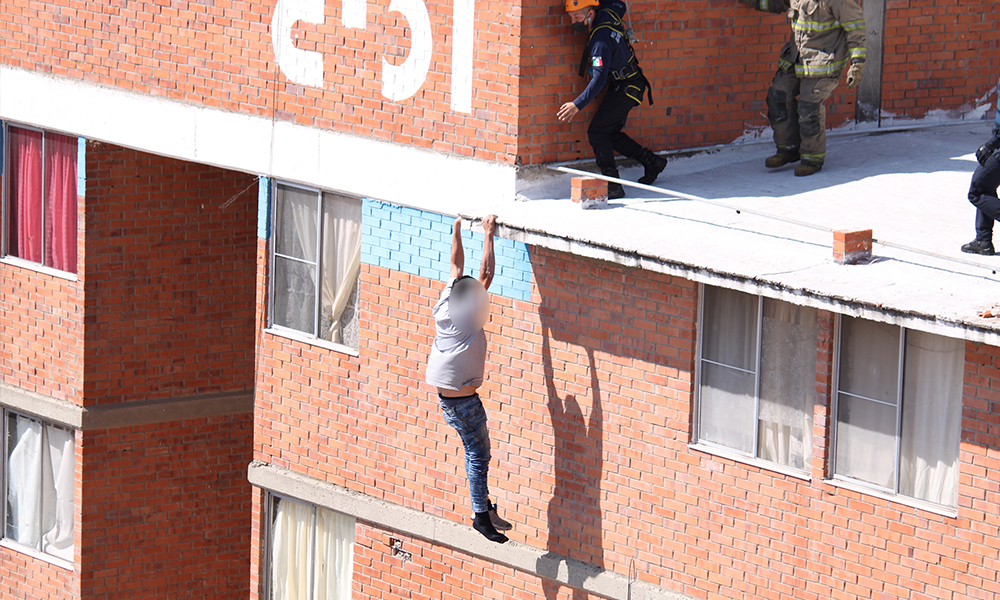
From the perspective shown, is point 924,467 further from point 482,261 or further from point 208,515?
point 208,515

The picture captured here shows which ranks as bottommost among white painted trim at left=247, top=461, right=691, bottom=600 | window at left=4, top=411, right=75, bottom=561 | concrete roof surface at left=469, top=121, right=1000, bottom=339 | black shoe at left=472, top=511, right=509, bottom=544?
window at left=4, top=411, right=75, bottom=561

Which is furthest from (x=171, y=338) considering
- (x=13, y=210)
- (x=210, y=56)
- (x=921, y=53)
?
(x=921, y=53)

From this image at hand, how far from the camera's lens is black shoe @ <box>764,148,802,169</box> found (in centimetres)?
1327

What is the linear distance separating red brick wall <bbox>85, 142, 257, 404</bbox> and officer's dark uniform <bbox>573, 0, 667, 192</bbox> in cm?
608

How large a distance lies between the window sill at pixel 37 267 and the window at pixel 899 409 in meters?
9.22

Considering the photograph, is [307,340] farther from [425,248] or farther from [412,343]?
[425,248]

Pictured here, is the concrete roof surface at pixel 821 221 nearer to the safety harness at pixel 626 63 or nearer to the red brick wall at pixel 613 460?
the red brick wall at pixel 613 460

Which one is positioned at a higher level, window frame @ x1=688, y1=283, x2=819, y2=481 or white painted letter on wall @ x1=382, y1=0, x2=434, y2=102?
white painted letter on wall @ x1=382, y1=0, x2=434, y2=102

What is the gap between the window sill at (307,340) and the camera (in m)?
13.8

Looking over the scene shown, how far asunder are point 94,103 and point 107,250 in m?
1.65

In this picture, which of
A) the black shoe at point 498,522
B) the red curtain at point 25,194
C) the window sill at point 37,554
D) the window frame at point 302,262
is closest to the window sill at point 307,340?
the window frame at point 302,262

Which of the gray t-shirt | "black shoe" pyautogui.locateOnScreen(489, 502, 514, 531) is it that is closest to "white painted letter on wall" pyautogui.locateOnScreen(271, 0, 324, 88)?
the gray t-shirt

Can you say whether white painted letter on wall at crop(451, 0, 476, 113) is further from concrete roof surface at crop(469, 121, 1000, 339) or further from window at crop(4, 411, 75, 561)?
window at crop(4, 411, 75, 561)

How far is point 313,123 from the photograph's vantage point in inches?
541
